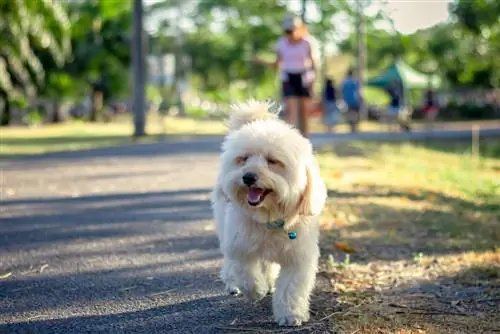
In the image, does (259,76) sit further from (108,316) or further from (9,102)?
(108,316)

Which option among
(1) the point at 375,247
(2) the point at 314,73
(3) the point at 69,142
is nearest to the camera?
(1) the point at 375,247

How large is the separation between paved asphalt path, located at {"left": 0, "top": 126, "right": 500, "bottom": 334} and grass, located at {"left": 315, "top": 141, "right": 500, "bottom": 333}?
0.74 metres

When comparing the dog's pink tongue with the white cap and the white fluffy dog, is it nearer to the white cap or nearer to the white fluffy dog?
the white fluffy dog

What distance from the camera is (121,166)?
12586 mm

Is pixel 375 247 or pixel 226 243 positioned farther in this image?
pixel 375 247

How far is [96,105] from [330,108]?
18.4m

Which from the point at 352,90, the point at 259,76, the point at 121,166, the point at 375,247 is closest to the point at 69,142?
the point at 121,166

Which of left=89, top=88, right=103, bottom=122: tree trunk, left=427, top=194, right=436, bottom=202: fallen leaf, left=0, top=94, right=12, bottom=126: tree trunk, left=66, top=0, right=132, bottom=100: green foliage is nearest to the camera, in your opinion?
left=427, top=194, right=436, bottom=202: fallen leaf

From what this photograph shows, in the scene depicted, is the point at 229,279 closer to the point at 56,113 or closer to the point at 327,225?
the point at 327,225

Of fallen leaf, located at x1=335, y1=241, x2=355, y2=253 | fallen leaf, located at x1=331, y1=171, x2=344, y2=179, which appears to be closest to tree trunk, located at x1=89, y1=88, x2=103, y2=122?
fallen leaf, located at x1=331, y1=171, x2=344, y2=179

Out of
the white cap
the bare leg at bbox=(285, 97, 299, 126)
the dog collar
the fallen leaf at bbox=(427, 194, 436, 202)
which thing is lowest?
the fallen leaf at bbox=(427, 194, 436, 202)

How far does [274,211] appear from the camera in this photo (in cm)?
428

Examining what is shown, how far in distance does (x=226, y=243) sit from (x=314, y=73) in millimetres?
6887

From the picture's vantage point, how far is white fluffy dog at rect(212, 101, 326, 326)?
420 cm
